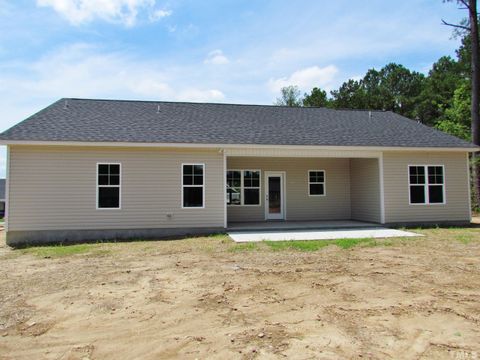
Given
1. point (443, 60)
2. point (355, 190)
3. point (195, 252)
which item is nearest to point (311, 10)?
point (355, 190)

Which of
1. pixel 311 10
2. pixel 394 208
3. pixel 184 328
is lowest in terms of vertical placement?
pixel 184 328

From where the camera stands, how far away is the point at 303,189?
51.5 ft

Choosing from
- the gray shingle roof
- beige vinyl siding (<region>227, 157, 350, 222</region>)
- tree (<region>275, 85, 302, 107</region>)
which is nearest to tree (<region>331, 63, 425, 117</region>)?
tree (<region>275, 85, 302, 107</region>)

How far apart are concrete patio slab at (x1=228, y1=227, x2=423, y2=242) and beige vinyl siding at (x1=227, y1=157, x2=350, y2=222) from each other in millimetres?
3009

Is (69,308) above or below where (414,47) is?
below

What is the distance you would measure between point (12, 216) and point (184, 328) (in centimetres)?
915

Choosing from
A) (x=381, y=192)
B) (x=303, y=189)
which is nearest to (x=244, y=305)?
(x=381, y=192)

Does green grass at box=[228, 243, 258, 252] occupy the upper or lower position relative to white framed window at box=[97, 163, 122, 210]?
lower

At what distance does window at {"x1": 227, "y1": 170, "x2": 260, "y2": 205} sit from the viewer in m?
15.3

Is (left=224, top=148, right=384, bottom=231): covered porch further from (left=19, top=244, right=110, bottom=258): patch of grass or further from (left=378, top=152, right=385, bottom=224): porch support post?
(left=19, top=244, right=110, bottom=258): patch of grass

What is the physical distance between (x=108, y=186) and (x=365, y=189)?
31.5 ft

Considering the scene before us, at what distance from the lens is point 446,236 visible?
1120cm

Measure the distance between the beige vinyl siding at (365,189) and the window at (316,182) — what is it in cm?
124

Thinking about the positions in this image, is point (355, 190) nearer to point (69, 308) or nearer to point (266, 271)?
point (266, 271)
